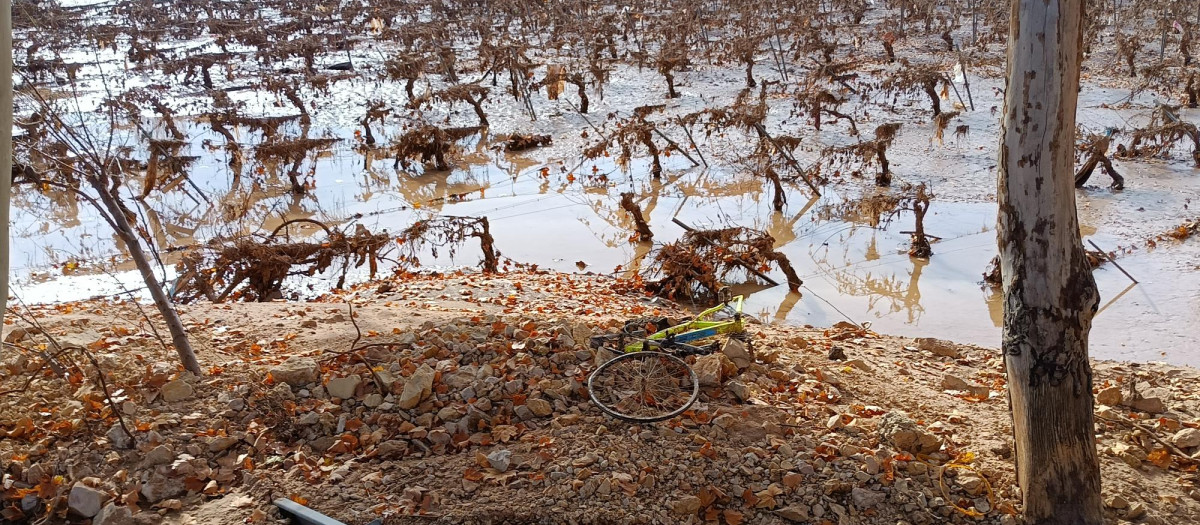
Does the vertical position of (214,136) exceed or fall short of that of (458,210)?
it exceeds it

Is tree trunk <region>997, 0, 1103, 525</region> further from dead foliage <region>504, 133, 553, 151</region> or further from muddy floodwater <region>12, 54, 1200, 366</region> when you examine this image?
dead foliage <region>504, 133, 553, 151</region>

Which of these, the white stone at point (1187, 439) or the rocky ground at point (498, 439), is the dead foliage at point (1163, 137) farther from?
the white stone at point (1187, 439)

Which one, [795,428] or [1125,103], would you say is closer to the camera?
[795,428]

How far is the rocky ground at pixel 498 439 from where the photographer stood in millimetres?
3404

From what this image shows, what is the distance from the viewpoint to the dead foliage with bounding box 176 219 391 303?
7953mm

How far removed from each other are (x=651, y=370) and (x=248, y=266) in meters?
5.30

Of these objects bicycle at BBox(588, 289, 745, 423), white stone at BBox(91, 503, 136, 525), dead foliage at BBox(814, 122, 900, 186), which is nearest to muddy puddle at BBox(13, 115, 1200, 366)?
dead foliage at BBox(814, 122, 900, 186)

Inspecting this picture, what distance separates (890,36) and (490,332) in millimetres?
15772

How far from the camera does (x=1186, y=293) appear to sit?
753cm

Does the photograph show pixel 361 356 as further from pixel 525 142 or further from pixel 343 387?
pixel 525 142

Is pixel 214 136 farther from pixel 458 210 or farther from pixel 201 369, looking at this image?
pixel 201 369

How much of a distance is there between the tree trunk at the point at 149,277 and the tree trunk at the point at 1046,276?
12.3ft

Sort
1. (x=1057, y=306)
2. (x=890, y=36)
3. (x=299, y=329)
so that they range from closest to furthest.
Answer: (x=1057, y=306) < (x=299, y=329) < (x=890, y=36)

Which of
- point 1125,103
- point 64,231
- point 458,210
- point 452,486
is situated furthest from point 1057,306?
point 1125,103
